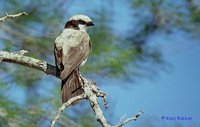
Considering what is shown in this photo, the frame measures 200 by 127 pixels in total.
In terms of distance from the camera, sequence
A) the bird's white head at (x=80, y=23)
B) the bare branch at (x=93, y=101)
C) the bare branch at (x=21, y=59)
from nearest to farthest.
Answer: the bare branch at (x=93, y=101) < the bare branch at (x=21, y=59) < the bird's white head at (x=80, y=23)

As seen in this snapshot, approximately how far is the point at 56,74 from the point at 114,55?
1376mm

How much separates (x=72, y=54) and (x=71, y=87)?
174mm

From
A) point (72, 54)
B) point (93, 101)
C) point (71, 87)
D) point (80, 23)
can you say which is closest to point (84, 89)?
point (93, 101)

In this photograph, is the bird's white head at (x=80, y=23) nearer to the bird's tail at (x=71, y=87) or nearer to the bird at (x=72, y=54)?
the bird at (x=72, y=54)

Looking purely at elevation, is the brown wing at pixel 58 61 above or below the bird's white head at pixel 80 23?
below

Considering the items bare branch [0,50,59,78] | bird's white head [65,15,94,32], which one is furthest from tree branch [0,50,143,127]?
bird's white head [65,15,94,32]

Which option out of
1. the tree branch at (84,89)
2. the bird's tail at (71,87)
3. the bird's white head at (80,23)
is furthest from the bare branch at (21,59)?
the bird's white head at (80,23)

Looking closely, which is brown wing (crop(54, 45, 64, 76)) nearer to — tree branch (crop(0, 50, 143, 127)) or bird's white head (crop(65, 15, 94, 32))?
tree branch (crop(0, 50, 143, 127))

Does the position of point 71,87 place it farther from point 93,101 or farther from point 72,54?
point 93,101

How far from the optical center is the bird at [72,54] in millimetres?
2289

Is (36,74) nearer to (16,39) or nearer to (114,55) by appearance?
(16,39)

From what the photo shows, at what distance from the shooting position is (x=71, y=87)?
230 centimetres

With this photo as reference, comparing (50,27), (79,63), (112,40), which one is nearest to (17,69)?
(50,27)

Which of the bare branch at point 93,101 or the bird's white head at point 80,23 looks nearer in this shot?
the bare branch at point 93,101
